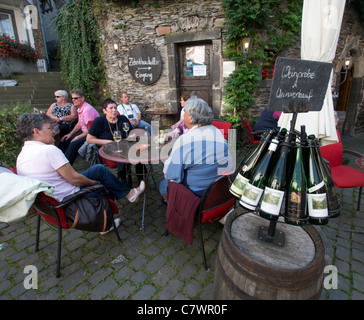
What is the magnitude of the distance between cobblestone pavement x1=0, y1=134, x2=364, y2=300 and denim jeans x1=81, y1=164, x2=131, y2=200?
44 centimetres

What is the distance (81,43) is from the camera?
6.98 m

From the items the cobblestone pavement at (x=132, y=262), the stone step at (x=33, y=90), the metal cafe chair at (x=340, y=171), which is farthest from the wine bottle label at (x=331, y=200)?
the stone step at (x=33, y=90)

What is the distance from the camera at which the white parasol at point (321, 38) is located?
8.32 feet

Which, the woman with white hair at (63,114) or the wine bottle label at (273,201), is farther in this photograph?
the woman with white hair at (63,114)

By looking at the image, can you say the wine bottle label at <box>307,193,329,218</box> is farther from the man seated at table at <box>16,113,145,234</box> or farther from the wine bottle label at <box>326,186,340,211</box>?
the man seated at table at <box>16,113,145,234</box>

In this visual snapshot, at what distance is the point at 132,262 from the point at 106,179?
3.24 ft

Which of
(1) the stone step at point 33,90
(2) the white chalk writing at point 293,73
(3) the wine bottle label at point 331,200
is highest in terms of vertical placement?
(1) the stone step at point 33,90

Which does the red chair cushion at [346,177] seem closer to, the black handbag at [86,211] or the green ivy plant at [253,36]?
the black handbag at [86,211]

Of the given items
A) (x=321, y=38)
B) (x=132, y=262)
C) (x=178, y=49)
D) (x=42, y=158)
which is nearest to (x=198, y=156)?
(x=132, y=262)

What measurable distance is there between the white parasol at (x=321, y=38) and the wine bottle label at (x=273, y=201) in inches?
84.4

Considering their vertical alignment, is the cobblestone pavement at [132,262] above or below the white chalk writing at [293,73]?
below

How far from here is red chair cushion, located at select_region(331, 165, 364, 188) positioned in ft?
8.54

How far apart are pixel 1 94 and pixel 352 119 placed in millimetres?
12837

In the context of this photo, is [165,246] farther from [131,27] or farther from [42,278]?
[131,27]
